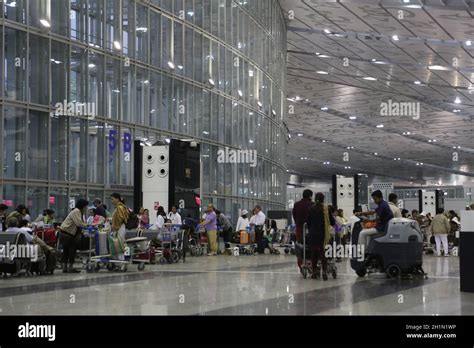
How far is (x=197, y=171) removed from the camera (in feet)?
79.8

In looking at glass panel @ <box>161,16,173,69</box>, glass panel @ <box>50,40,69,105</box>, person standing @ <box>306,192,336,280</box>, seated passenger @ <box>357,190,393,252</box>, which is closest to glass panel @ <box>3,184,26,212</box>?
glass panel @ <box>50,40,69,105</box>

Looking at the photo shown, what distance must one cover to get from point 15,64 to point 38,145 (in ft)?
7.72

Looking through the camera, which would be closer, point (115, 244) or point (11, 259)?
point (11, 259)

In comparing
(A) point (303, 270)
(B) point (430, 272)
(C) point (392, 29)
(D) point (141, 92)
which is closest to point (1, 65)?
(D) point (141, 92)

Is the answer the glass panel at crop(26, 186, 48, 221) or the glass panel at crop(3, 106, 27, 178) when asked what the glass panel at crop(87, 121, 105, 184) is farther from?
the glass panel at crop(3, 106, 27, 178)

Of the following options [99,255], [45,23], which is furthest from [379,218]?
[45,23]

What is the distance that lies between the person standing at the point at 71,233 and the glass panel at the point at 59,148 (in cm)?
614

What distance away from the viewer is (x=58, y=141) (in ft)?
72.3

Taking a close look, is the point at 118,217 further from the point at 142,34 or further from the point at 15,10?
the point at 142,34

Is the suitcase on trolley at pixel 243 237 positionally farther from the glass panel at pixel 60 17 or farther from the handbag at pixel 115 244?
the handbag at pixel 115 244
